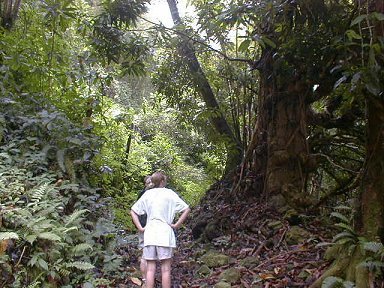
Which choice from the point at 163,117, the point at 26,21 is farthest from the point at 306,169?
the point at 163,117

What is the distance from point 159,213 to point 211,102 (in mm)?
5458

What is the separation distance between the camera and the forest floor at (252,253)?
16.7 ft

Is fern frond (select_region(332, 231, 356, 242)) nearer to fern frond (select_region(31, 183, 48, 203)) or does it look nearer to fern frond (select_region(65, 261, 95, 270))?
fern frond (select_region(65, 261, 95, 270))

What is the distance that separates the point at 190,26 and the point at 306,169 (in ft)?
12.9

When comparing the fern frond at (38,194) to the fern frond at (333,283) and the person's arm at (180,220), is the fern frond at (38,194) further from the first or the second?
the fern frond at (333,283)

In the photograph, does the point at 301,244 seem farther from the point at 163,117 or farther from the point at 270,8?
the point at 163,117

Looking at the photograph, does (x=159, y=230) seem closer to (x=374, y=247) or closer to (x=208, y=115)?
(x=374, y=247)

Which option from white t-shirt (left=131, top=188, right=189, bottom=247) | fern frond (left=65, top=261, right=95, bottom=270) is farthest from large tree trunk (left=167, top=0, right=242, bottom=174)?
fern frond (left=65, top=261, right=95, bottom=270)

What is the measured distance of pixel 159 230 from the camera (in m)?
4.97

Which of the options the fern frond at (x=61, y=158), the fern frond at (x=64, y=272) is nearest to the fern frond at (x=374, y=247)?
the fern frond at (x=64, y=272)

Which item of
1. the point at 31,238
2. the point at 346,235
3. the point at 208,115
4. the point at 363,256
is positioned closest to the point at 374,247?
the point at 363,256

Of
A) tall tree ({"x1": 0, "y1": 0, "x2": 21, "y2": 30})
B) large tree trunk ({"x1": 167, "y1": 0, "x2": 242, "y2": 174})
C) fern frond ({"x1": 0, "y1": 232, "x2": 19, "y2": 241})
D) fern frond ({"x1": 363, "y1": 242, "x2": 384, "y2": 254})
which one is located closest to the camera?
fern frond ({"x1": 363, "y1": 242, "x2": 384, "y2": 254})

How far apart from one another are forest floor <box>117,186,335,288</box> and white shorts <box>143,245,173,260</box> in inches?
25.2

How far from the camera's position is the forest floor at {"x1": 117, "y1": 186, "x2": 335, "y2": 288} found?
5.08m
